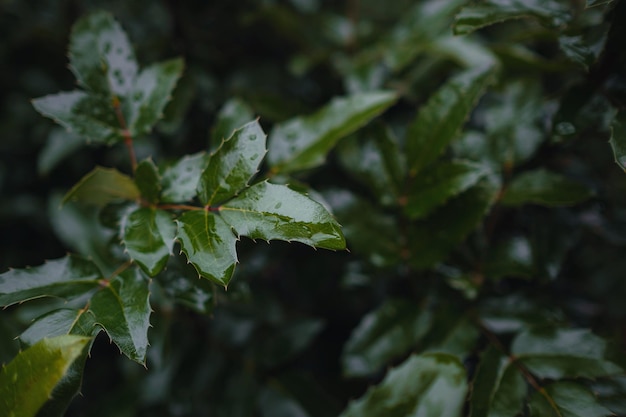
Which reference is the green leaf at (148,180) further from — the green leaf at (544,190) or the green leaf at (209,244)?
the green leaf at (544,190)

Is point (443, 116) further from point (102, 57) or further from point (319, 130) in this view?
point (102, 57)

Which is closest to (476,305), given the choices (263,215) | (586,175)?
(586,175)

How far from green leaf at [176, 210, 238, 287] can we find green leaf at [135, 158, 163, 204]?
83 millimetres

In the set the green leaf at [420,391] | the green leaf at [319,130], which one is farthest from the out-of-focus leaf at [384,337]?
the green leaf at [319,130]

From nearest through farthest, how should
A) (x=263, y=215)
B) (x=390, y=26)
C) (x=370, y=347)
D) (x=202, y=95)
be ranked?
(x=263, y=215) < (x=370, y=347) < (x=202, y=95) < (x=390, y=26)

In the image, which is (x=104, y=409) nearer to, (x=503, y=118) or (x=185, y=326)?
(x=185, y=326)

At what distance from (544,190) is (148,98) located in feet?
2.12

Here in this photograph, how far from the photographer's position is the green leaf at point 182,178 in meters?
0.64

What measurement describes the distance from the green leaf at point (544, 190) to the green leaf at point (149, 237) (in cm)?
53

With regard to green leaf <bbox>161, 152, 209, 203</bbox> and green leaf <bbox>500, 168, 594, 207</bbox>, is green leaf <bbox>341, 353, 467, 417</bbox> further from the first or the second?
green leaf <bbox>161, 152, 209, 203</bbox>

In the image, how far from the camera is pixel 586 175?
89 centimetres

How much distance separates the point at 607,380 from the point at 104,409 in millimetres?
862

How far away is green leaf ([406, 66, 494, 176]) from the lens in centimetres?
73

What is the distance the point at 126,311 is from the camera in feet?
1.82
